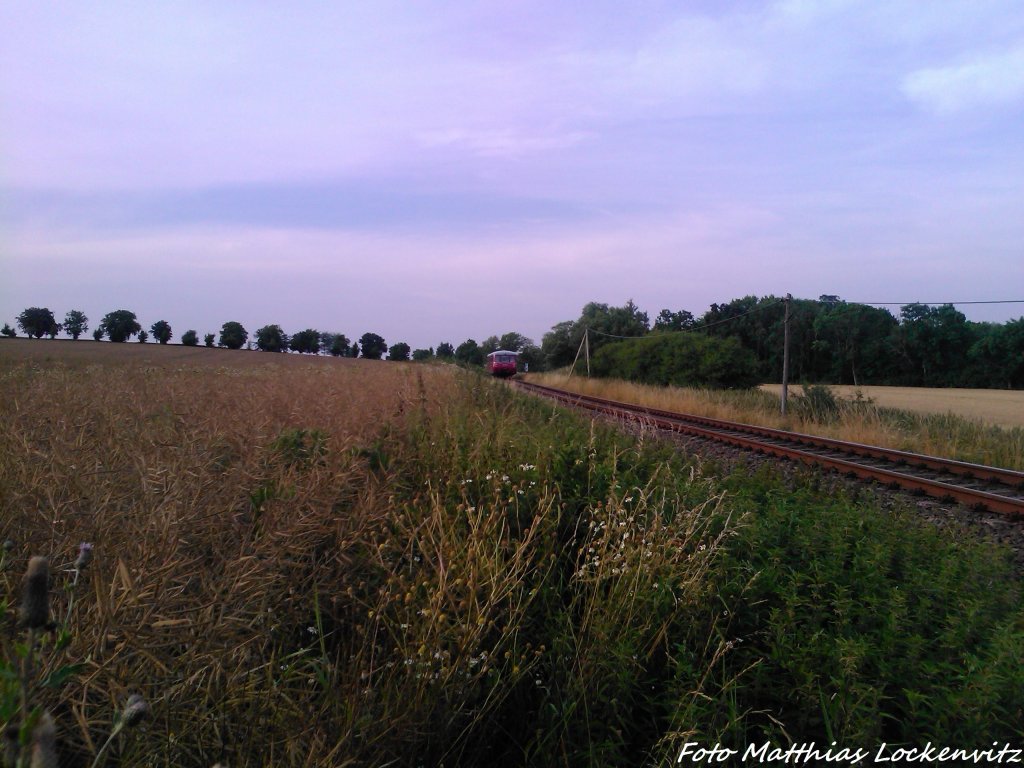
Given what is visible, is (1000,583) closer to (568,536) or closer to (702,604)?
(702,604)

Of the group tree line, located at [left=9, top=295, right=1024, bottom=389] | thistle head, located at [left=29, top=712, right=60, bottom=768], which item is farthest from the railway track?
tree line, located at [left=9, top=295, right=1024, bottom=389]

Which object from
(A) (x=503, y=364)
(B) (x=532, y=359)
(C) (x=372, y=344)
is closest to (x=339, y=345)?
(C) (x=372, y=344)

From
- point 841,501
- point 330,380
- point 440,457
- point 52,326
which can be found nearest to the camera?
point 440,457

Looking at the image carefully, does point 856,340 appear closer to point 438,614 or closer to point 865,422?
point 865,422

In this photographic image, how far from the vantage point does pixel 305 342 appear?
5747 cm

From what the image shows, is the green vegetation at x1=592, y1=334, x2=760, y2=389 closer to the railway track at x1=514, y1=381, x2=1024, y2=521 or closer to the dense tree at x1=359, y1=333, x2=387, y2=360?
the railway track at x1=514, y1=381, x2=1024, y2=521

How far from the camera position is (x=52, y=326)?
90.9 feet

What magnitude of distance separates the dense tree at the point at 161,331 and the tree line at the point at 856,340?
2889cm

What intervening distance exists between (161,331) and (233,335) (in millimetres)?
5829

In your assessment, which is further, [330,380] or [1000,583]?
[330,380]

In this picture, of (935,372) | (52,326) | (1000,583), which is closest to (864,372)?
(935,372)

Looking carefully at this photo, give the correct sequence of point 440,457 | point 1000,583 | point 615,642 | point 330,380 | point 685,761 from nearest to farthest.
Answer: point 685,761 → point 615,642 → point 1000,583 → point 440,457 → point 330,380

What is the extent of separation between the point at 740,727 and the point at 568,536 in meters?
1.89

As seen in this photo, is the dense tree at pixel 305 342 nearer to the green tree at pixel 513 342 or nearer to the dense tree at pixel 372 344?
the dense tree at pixel 372 344
